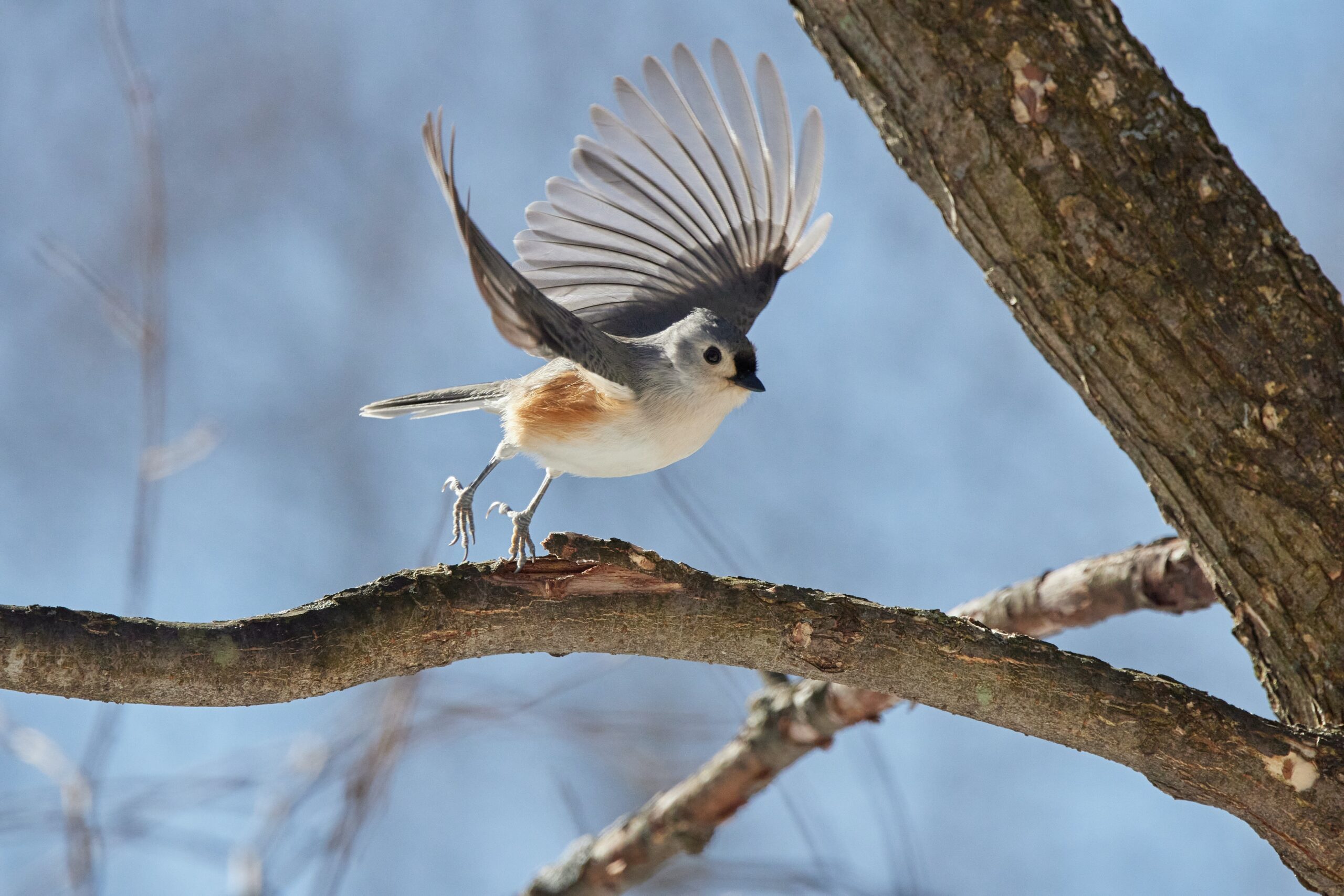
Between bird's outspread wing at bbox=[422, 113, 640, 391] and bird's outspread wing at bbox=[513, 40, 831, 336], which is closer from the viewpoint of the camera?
bird's outspread wing at bbox=[422, 113, 640, 391]

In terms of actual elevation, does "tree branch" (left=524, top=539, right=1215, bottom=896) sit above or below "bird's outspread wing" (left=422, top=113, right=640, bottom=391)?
below

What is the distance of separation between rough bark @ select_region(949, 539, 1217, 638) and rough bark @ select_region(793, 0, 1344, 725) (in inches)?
11.7

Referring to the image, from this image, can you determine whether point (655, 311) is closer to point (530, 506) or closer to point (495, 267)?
point (530, 506)

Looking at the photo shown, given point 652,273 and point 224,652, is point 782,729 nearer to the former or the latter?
point 652,273

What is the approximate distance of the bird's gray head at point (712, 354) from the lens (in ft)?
5.25

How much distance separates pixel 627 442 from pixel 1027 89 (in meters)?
0.67

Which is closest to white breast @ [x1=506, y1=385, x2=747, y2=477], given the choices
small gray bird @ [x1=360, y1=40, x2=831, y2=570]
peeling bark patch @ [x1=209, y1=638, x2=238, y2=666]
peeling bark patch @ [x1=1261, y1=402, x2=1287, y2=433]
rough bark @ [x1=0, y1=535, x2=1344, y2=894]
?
small gray bird @ [x1=360, y1=40, x2=831, y2=570]

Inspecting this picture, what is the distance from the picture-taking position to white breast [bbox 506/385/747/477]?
1.47 metres

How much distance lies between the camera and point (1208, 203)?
1268 millimetres

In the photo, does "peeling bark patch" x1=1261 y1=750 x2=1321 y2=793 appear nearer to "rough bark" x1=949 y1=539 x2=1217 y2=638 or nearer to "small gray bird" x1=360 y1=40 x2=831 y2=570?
"rough bark" x1=949 y1=539 x2=1217 y2=638

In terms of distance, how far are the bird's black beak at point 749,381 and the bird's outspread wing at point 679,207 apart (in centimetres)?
19

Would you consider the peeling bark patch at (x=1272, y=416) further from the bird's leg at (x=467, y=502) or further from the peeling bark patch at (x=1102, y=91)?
the bird's leg at (x=467, y=502)

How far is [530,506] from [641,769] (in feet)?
2.66

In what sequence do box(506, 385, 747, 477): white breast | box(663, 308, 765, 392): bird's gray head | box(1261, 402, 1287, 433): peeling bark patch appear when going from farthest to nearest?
box(663, 308, 765, 392): bird's gray head < box(506, 385, 747, 477): white breast < box(1261, 402, 1287, 433): peeling bark patch
